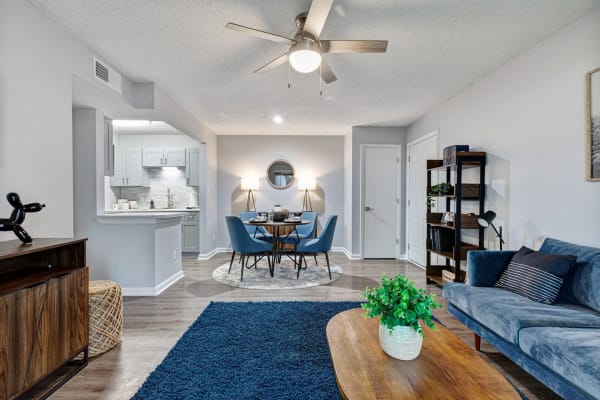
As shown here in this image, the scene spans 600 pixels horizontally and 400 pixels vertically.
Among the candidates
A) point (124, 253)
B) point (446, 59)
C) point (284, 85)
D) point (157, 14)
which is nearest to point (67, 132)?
point (157, 14)

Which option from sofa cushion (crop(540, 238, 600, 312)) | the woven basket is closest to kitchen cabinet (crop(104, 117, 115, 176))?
the woven basket

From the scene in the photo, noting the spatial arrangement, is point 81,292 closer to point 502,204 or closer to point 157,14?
point 157,14

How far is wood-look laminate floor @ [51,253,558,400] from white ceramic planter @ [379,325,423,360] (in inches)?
40.6

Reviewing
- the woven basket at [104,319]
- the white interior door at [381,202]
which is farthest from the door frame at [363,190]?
the woven basket at [104,319]

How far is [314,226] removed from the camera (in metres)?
5.36

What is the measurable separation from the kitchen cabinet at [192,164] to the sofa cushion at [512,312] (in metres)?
5.23

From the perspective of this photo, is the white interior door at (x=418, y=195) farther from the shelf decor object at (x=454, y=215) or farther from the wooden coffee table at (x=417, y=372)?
the wooden coffee table at (x=417, y=372)

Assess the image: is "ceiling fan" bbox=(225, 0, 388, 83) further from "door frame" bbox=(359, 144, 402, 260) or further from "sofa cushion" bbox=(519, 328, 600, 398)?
"door frame" bbox=(359, 144, 402, 260)

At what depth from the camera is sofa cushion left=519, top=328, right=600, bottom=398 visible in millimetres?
1311

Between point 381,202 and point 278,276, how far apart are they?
2.46 m

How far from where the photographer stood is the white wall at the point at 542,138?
2236 millimetres

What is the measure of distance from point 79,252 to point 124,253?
1.57 meters

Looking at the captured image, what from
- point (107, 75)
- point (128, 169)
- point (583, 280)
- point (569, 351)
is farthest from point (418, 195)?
point (128, 169)

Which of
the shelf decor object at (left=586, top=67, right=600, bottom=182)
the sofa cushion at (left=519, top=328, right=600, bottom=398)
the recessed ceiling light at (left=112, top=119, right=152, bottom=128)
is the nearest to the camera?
the sofa cushion at (left=519, top=328, right=600, bottom=398)
